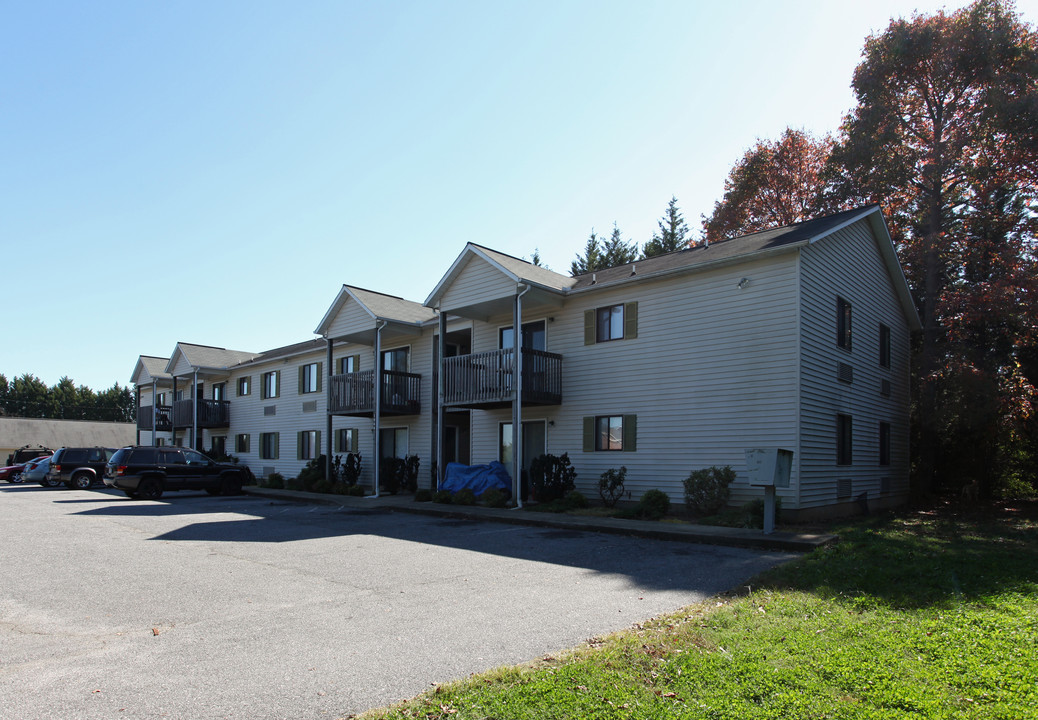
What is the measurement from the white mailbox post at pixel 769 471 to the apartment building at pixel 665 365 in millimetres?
2052

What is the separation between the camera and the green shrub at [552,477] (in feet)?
59.3

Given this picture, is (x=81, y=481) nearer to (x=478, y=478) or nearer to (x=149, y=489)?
(x=149, y=489)

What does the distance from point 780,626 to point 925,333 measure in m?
20.5

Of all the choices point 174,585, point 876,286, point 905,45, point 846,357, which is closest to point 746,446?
point 846,357

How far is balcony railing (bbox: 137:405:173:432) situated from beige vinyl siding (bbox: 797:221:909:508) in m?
34.8

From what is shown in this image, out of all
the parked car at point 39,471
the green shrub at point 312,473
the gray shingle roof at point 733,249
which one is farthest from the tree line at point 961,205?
the parked car at point 39,471

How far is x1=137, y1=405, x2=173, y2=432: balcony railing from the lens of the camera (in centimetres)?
3919

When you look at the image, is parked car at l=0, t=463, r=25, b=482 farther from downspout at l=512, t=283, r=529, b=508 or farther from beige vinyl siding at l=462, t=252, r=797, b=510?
beige vinyl siding at l=462, t=252, r=797, b=510

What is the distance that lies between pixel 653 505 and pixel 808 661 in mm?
10708

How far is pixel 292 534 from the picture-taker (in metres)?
13.4

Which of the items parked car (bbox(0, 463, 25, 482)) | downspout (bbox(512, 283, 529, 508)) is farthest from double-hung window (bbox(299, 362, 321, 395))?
parked car (bbox(0, 463, 25, 482))

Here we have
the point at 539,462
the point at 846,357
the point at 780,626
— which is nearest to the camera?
the point at 780,626

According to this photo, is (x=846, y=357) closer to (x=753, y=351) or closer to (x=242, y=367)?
(x=753, y=351)

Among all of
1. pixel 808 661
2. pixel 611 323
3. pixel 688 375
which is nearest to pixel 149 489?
pixel 611 323
